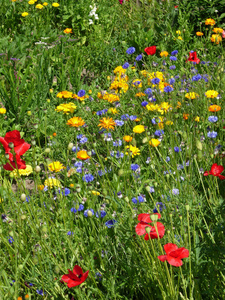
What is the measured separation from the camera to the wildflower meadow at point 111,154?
Answer: 1309mm

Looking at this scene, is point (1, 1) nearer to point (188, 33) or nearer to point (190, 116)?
point (188, 33)

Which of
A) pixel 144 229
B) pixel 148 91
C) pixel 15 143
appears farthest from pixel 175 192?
pixel 148 91

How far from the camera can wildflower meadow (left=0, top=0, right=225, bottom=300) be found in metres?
1.31

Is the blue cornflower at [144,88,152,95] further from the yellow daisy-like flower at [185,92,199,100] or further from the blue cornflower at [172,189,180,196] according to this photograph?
the blue cornflower at [172,189,180,196]

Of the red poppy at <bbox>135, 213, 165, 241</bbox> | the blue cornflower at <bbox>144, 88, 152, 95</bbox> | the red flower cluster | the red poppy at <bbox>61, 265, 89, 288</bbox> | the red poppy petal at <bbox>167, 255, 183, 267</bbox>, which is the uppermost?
the red flower cluster

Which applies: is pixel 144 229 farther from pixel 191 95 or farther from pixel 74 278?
pixel 191 95

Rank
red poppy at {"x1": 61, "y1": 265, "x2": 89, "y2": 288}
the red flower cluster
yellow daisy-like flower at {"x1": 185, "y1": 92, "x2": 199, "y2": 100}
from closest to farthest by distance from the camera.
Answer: red poppy at {"x1": 61, "y1": 265, "x2": 89, "y2": 288}, the red flower cluster, yellow daisy-like flower at {"x1": 185, "y1": 92, "x2": 199, "y2": 100}

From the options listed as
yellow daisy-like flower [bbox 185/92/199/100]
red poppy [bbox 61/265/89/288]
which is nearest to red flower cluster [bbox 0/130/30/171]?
red poppy [bbox 61/265/89/288]

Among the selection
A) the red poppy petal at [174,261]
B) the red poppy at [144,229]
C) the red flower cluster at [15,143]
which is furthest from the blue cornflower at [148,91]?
the red poppy petal at [174,261]

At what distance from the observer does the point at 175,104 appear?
2.33m

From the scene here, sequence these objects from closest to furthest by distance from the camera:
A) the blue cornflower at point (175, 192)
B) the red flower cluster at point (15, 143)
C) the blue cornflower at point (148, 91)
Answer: the red flower cluster at point (15, 143) → the blue cornflower at point (175, 192) → the blue cornflower at point (148, 91)

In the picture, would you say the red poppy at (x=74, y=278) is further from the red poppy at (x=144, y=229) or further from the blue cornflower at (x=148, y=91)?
the blue cornflower at (x=148, y=91)

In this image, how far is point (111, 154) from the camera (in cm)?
218

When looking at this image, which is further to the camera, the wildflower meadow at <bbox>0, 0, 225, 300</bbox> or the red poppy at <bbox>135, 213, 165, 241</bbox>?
the wildflower meadow at <bbox>0, 0, 225, 300</bbox>
